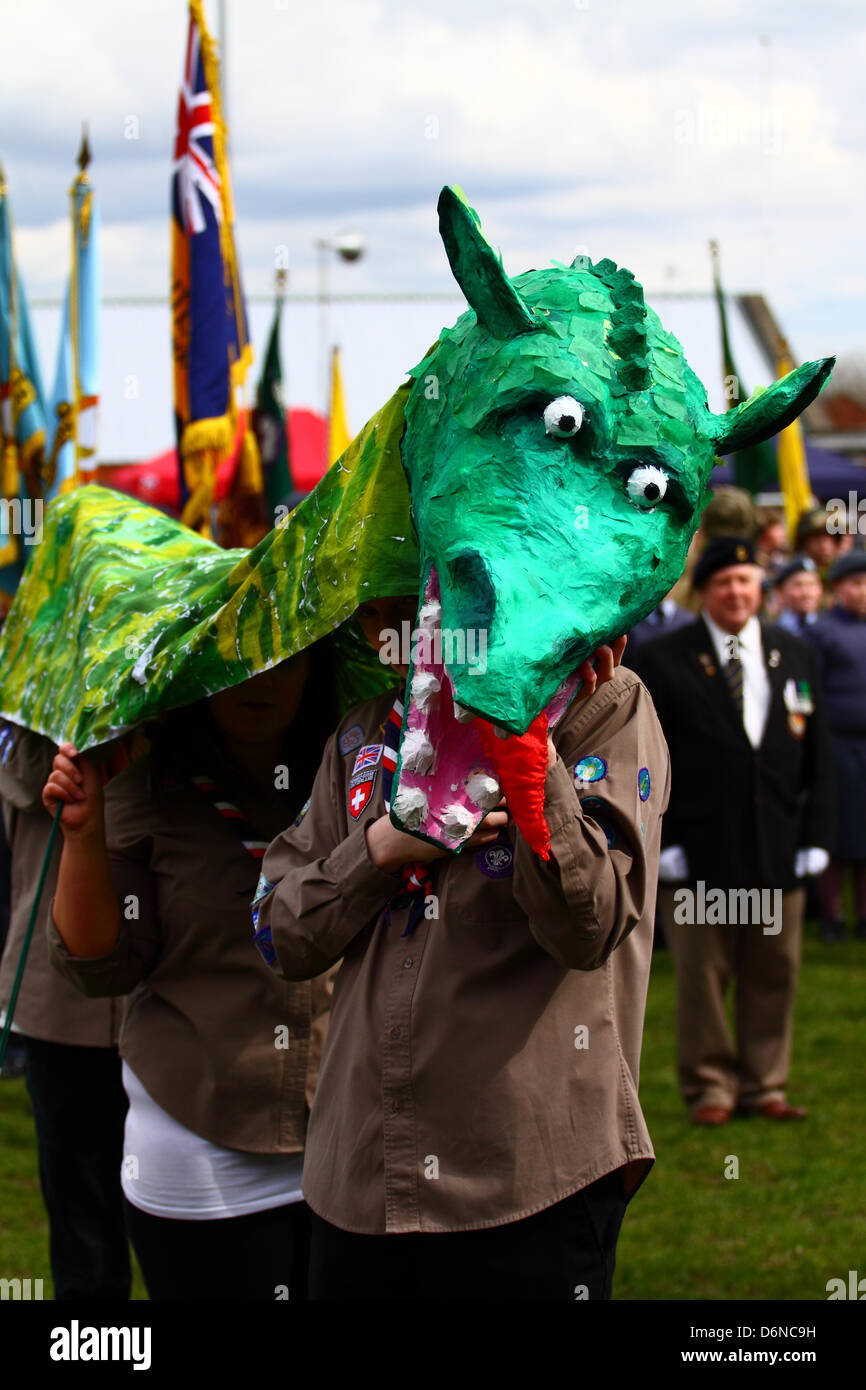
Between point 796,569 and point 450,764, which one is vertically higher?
point 796,569

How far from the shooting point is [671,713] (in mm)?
5586

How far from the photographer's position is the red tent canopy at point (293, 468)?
1351 cm

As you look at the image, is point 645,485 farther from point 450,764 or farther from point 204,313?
point 204,313

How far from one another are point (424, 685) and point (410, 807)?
0.15 m

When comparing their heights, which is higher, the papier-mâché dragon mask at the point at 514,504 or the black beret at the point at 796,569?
the black beret at the point at 796,569

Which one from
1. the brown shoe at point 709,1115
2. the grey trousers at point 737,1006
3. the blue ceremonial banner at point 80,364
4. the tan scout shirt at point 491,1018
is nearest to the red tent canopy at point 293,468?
the blue ceremonial banner at point 80,364

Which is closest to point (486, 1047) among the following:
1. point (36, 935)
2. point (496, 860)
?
point (496, 860)

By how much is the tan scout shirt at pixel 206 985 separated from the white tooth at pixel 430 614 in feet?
3.40

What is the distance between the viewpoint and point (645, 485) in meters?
1.77

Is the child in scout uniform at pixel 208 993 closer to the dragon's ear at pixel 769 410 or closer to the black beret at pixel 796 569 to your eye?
the dragon's ear at pixel 769 410

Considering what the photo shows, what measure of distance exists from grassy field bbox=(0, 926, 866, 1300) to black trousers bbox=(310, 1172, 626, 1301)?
2309 mm
